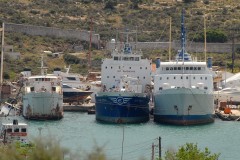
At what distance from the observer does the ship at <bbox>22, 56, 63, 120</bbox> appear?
8714 centimetres

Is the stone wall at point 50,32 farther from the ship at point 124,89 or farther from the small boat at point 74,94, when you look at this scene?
the ship at point 124,89

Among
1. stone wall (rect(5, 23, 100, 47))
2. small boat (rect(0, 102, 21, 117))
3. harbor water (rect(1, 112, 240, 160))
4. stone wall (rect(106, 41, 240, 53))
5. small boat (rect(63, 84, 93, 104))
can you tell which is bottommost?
harbor water (rect(1, 112, 240, 160))

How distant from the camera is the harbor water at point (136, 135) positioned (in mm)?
63375

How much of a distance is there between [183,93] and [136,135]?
31.7 ft

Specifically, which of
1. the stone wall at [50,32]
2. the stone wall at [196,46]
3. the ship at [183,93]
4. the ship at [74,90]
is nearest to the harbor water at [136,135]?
the ship at [183,93]

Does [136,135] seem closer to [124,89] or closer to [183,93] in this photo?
[183,93]

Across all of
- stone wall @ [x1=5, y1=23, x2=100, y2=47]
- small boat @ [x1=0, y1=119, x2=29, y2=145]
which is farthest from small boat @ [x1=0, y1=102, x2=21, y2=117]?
stone wall @ [x1=5, y1=23, x2=100, y2=47]

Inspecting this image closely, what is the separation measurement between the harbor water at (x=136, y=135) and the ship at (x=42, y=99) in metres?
1.11

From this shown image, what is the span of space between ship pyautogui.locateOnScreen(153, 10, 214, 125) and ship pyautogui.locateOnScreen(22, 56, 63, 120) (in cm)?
697

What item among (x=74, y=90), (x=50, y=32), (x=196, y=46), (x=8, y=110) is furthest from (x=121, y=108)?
(x=50, y=32)

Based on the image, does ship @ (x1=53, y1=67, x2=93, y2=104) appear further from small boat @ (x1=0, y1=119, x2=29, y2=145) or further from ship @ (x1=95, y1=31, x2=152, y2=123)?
small boat @ (x1=0, y1=119, x2=29, y2=145)

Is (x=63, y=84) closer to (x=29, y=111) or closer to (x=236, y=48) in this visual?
(x=29, y=111)

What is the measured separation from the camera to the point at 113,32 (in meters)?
133

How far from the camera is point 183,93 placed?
83.0 meters
